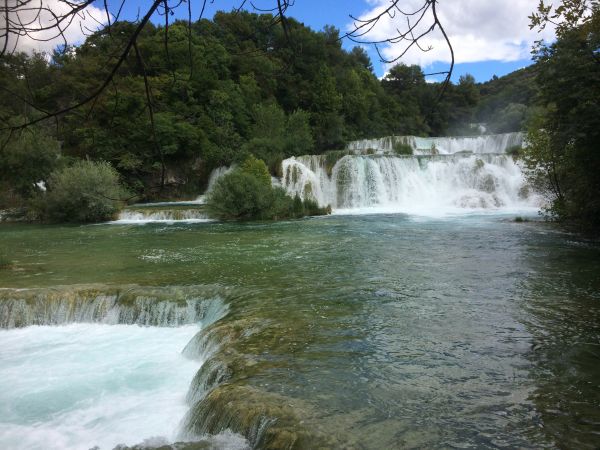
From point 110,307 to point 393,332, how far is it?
5357 millimetres

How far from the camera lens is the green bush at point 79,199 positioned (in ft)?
81.6

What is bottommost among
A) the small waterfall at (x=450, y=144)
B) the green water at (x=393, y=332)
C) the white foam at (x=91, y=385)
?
the white foam at (x=91, y=385)

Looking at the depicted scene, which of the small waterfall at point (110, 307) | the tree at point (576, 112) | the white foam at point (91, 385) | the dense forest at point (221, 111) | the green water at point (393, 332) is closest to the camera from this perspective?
the green water at point (393, 332)

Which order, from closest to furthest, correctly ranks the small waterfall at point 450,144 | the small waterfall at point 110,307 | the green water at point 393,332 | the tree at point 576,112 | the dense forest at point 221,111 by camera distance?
1. the green water at point 393,332
2. the small waterfall at point 110,307
3. the tree at point 576,112
4. the dense forest at point 221,111
5. the small waterfall at point 450,144

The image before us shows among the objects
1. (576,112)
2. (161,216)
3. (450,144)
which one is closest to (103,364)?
(576,112)

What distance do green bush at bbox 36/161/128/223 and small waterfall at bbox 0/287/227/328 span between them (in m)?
16.3

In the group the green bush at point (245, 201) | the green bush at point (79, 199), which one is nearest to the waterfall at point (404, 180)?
the green bush at point (245, 201)

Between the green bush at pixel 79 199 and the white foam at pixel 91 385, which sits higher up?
the green bush at pixel 79 199

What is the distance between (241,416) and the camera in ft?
14.2

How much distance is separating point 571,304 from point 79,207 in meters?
23.8

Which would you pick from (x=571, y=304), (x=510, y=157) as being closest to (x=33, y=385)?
(x=571, y=304)

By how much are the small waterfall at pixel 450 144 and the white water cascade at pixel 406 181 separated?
8203 mm

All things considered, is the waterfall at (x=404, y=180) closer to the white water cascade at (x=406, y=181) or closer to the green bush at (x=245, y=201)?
the white water cascade at (x=406, y=181)

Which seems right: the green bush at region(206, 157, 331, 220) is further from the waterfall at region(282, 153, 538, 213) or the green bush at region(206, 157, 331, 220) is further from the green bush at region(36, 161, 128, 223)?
the green bush at region(36, 161, 128, 223)
